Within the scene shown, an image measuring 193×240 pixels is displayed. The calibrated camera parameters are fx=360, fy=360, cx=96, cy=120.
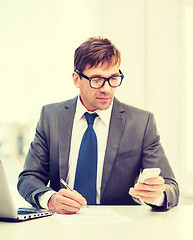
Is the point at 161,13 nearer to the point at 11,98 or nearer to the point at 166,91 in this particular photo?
the point at 166,91

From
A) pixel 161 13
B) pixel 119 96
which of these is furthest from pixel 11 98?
pixel 161 13

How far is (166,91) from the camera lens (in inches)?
142

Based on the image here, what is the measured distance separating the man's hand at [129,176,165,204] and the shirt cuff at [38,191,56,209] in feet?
1.37

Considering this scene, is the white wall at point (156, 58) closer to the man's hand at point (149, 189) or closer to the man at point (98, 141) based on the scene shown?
the man at point (98, 141)

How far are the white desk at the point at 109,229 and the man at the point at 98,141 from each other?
47 cm

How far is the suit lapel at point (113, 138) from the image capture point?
6.93ft

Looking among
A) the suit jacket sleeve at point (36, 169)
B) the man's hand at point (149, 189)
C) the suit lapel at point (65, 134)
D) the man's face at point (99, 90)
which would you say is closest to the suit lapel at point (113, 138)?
the man's face at point (99, 90)

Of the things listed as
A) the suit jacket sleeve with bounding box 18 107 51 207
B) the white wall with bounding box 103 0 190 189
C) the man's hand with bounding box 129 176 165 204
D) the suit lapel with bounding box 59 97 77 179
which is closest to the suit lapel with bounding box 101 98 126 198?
the suit lapel with bounding box 59 97 77 179

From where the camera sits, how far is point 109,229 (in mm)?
1387

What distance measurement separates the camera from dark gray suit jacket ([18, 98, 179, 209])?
2.12 meters

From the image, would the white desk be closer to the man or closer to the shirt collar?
the man

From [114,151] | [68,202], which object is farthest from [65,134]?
[68,202]

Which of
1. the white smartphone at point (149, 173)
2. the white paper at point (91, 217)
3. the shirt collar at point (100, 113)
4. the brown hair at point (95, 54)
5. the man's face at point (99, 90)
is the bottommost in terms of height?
the white paper at point (91, 217)

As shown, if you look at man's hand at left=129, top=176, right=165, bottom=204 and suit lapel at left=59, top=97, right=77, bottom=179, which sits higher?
suit lapel at left=59, top=97, right=77, bottom=179
